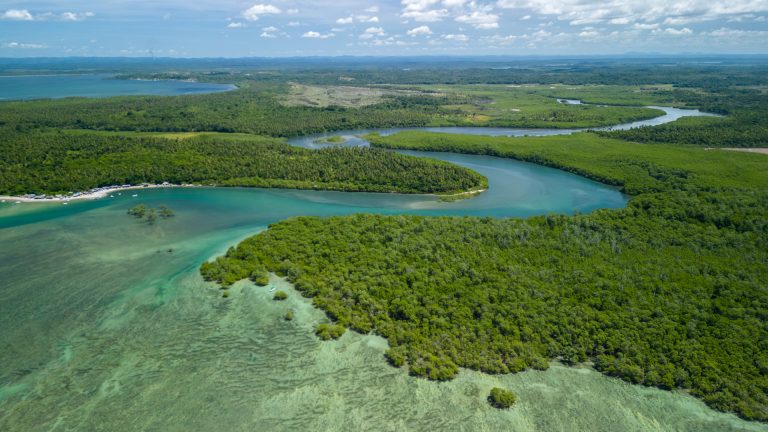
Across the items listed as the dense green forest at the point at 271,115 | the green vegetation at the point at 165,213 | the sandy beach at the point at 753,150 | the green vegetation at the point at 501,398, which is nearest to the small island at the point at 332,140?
the dense green forest at the point at 271,115

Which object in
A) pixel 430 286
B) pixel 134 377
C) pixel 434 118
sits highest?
pixel 434 118

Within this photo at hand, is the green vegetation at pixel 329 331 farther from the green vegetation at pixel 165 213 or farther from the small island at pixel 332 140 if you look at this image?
the small island at pixel 332 140

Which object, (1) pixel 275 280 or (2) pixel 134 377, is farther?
(1) pixel 275 280

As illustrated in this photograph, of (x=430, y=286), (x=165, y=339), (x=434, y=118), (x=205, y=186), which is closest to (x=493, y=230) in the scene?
(x=430, y=286)

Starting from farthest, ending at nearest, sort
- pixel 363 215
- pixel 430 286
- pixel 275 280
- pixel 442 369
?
1. pixel 363 215
2. pixel 275 280
3. pixel 430 286
4. pixel 442 369

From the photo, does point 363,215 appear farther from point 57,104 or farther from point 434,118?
point 57,104
